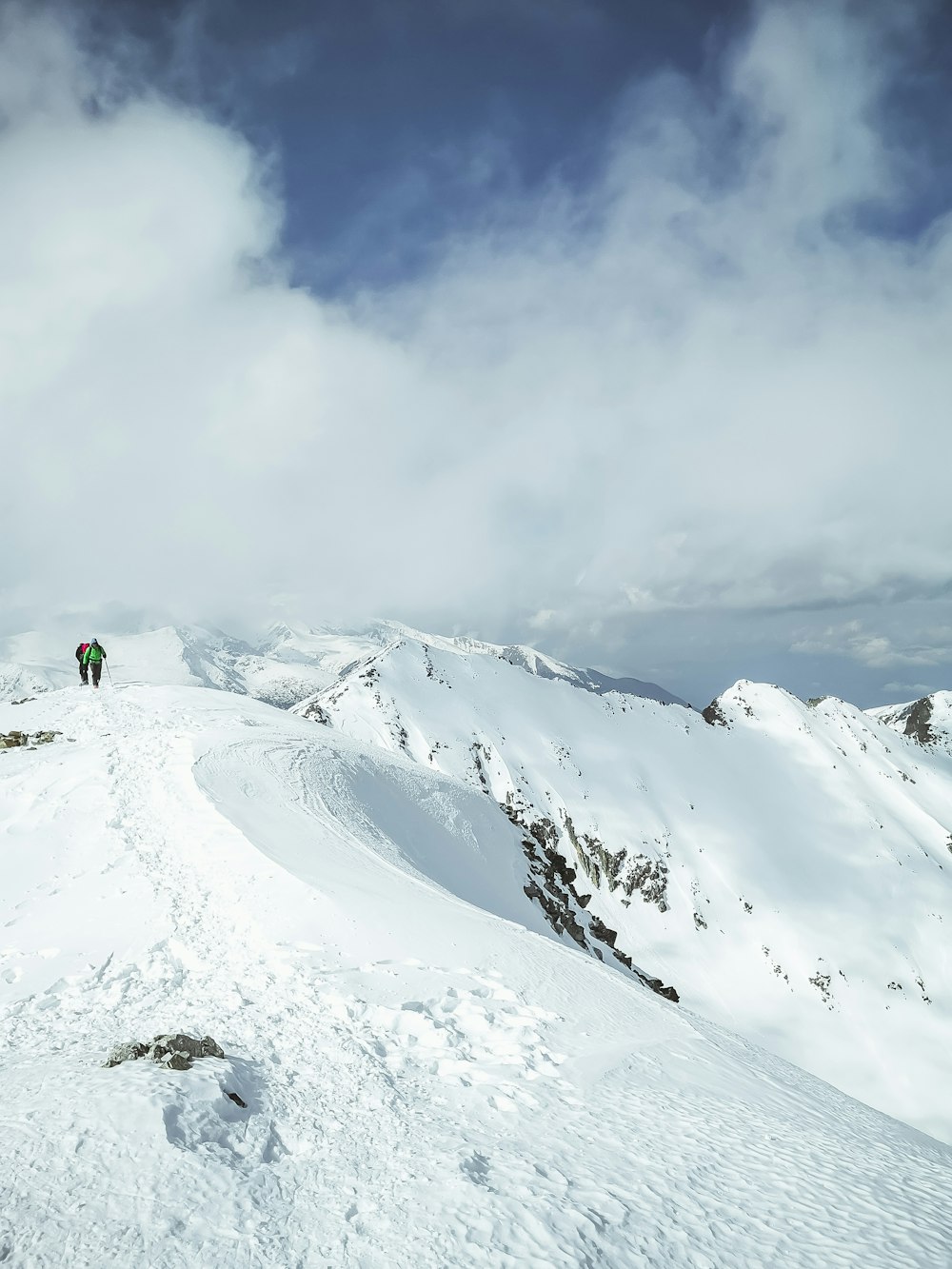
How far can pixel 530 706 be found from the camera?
632ft

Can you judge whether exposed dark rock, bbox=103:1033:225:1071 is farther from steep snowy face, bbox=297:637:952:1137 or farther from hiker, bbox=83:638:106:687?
steep snowy face, bbox=297:637:952:1137

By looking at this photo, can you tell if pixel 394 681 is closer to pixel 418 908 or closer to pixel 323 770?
pixel 323 770

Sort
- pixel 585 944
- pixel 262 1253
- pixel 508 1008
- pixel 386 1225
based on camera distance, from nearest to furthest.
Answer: pixel 262 1253 < pixel 386 1225 < pixel 508 1008 < pixel 585 944

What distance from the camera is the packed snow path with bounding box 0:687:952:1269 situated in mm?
5086

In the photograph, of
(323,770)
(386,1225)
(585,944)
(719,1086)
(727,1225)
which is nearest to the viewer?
(386,1225)

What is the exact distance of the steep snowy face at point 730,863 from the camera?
A: 13662 cm

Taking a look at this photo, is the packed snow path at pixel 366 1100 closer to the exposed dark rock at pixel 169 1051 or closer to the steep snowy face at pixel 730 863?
the exposed dark rock at pixel 169 1051

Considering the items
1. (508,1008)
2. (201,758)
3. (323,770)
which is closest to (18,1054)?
(508,1008)

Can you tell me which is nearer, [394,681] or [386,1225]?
[386,1225]

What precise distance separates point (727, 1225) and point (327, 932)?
8485 millimetres

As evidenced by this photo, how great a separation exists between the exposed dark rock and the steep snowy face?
396 feet

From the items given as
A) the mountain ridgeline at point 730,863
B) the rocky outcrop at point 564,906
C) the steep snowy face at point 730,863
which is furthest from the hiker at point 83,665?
the steep snowy face at point 730,863

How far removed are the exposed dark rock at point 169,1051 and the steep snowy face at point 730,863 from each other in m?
121

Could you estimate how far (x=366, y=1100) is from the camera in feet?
24.1
